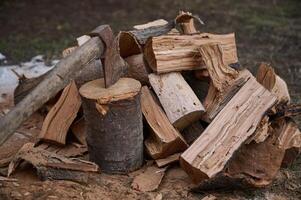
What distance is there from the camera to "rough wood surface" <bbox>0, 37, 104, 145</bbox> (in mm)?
3082

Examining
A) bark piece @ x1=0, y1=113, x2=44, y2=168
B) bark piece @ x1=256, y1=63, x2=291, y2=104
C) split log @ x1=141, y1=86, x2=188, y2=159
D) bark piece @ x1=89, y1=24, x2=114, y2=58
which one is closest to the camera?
bark piece @ x1=89, y1=24, x2=114, y2=58

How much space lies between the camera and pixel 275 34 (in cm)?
716

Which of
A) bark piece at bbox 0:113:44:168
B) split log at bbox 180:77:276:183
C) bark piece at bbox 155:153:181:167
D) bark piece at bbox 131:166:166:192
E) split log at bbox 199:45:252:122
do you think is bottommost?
Answer: bark piece at bbox 131:166:166:192

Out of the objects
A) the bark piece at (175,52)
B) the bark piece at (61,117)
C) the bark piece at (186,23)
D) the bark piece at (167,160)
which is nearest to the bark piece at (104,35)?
the bark piece at (175,52)

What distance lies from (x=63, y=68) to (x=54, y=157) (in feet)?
2.15

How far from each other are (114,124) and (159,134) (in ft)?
1.20

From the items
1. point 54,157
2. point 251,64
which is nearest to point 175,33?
point 54,157

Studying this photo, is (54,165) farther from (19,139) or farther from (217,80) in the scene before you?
(217,80)

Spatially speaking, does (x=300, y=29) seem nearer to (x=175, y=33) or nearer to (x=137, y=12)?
(x=137, y=12)

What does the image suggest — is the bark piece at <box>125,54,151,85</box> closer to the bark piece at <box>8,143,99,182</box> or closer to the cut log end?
the cut log end

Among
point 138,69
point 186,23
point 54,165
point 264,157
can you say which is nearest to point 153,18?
point 186,23

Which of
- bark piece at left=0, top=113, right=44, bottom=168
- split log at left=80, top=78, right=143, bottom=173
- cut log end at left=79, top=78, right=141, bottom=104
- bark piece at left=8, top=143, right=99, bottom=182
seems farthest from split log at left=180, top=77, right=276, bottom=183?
bark piece at left=0, top=113, right=44, bottom=168

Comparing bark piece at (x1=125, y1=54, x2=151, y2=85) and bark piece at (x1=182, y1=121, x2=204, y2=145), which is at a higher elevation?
bark piece at (x1=125, y1=54, x2=151, y2=85)

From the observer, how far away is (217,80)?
13.1 feet
